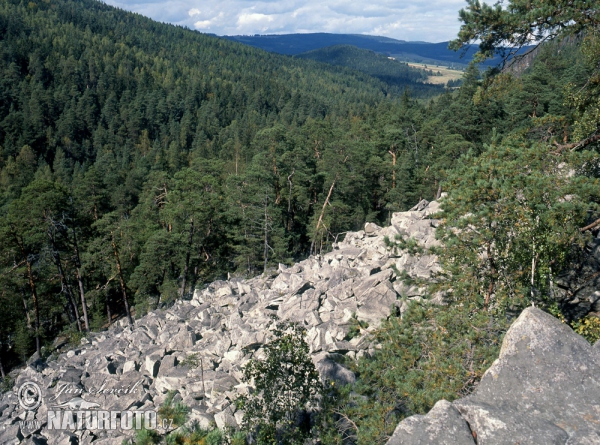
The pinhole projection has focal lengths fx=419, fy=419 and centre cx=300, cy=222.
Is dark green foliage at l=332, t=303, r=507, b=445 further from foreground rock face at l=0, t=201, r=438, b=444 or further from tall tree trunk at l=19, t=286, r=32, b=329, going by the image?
tall tree trunk at l=19, t=286, r=32, b=329

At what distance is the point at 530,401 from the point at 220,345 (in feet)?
37.2

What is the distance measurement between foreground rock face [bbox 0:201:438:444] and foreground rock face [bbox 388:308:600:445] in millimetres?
4875

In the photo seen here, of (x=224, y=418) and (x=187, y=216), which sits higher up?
(x=224, y=418)

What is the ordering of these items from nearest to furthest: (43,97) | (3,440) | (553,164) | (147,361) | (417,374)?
(417,374)
(553,164)
(3,440)
(147,361)
(43,97)

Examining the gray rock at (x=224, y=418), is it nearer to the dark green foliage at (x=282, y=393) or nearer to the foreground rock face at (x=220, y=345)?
the foreground rock face at (x=220, y=345)

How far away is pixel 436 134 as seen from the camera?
128 ft

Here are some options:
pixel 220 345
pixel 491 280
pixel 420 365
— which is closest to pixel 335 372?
pixel 420 365

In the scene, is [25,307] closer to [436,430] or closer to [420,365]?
[420,365]

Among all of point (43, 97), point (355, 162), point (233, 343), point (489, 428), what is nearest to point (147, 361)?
point (233, 343)

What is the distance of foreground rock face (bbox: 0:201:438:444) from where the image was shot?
12227 mm

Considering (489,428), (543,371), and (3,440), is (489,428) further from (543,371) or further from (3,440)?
(3,440)

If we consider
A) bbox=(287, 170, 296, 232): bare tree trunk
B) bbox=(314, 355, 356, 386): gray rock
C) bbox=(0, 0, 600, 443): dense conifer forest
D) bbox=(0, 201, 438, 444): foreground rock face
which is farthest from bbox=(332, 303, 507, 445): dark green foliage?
bbox=(287, 170, 296, 232): bare tree trunk

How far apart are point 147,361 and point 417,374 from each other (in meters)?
10.6

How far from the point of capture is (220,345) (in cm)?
1484
